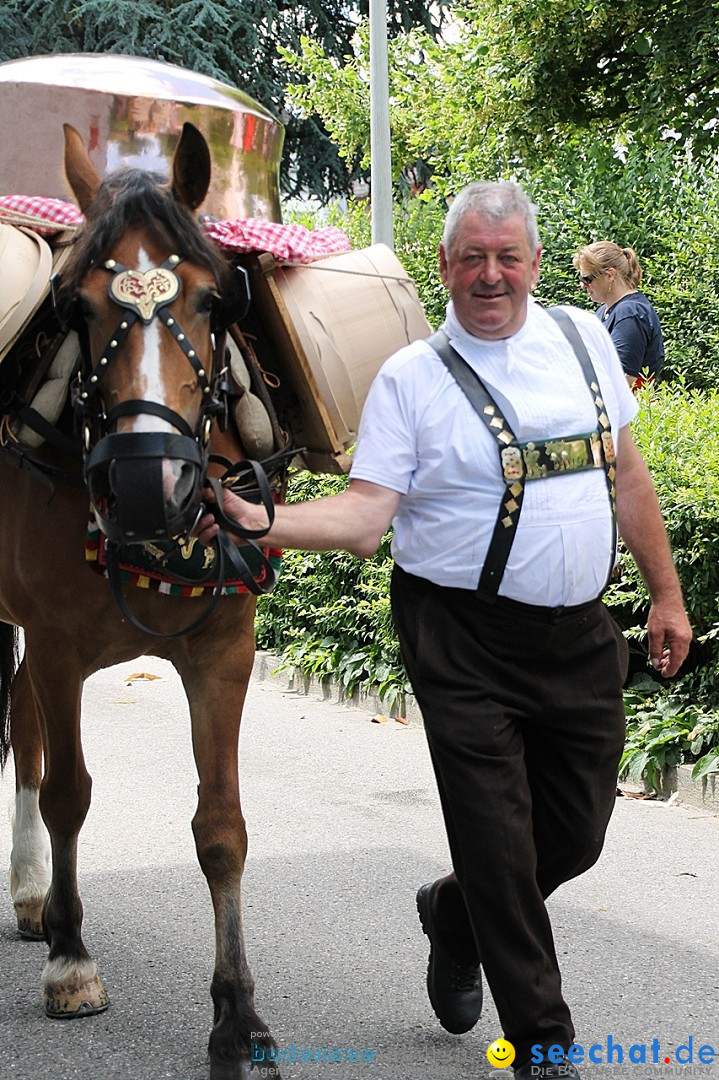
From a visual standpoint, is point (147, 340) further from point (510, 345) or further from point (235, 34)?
point (235, 34)

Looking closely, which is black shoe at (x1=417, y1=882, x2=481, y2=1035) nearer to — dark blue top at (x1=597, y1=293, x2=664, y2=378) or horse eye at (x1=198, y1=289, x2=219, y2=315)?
horse eye at (x1=198, y1=289, x2=219, y2=315)

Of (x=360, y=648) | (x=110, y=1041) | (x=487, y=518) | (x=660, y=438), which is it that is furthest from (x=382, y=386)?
(x=360, y=648)

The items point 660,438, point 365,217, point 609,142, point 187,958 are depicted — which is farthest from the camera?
point 365,217

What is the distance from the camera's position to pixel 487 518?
313 centimetres

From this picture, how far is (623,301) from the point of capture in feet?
26.3

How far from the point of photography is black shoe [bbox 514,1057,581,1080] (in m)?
3.03

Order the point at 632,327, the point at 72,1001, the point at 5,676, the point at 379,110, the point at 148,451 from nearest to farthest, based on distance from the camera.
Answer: the point at 148,451 → the point at 72,1001 → the point at 5,676 → the point at 632,327 → the point at 379,110

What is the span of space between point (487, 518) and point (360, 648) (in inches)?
212

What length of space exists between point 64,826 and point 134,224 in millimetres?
1774

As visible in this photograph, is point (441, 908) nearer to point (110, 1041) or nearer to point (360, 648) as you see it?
point (110, 1041)

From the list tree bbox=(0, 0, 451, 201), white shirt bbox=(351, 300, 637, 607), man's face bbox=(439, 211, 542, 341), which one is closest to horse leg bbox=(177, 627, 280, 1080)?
white shirt bbox=(351, 300, 637, 607)

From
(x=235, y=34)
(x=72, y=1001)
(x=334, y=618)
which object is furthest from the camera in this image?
(x=235, y=34)

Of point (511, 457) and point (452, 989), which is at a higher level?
point (511, 457)

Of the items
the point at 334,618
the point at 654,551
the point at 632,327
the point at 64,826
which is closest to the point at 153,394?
the point at 654,551
